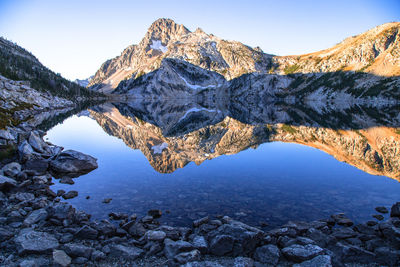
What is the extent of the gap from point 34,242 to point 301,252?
11510 millimetres

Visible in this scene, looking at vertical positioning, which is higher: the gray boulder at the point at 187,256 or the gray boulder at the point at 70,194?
the gray boulder at the point at 187,256

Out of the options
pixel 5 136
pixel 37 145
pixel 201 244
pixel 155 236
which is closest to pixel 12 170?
pixel 37 145

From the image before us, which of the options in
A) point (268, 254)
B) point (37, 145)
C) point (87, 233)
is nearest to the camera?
point (268, 254)

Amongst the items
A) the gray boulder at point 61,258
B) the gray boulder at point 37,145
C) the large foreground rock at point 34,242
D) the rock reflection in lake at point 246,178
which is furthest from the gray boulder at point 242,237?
the gray boulder at point 37,145

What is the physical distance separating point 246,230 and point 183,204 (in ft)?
21.8

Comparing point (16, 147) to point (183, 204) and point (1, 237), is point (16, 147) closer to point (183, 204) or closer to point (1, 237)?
point (1, 237)

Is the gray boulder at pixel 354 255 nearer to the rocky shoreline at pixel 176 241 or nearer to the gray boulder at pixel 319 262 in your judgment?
the rocky shoreline at pixel 176 241

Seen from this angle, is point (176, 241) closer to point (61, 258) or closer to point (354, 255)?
point (61, 258)

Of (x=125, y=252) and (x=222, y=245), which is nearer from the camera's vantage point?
(x=125, y=252)

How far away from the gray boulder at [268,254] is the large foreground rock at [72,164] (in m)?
19.9

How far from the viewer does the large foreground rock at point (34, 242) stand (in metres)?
9.79

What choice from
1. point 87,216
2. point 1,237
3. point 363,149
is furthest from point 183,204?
point 363,149

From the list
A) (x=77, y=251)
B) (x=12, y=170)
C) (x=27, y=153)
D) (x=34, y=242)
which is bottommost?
(x=77, y=251)

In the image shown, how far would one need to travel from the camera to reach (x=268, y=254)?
10.4 metres
